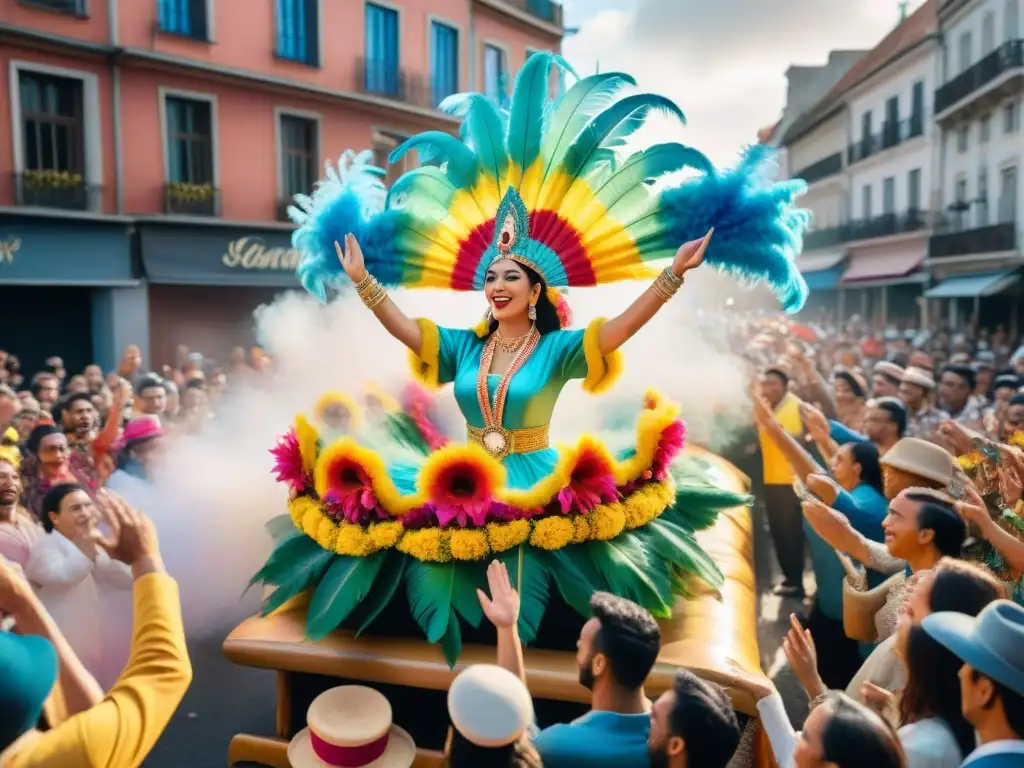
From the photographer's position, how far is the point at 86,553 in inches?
138

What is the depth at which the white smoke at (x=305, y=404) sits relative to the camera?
4883mm

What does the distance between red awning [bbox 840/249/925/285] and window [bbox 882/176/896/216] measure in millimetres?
1454

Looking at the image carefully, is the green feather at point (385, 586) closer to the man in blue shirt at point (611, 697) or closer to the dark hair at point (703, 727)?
the man in blue shirt at point (611, 697)

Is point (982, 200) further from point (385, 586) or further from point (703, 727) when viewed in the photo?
point (703, 727)

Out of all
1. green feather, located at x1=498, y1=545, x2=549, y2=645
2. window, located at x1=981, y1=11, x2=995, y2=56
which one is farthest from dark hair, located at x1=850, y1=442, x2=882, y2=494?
window, located at x1=981, y1=11, x2=995, y2=56

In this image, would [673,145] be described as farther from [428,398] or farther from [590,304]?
[428,398]

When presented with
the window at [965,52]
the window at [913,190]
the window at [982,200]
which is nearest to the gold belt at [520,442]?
the window at [982,200]

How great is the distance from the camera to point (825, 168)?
35156mm

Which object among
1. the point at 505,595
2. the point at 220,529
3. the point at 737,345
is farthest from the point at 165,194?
the point at 505,595

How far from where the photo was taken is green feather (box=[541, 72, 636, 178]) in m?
3.70

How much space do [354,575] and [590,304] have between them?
2.37 meters

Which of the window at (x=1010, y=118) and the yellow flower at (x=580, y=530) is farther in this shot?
the window at (x=1010, y=118)

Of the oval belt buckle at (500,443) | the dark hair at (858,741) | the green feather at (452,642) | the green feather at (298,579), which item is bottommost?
→ the green feather at (452,642)

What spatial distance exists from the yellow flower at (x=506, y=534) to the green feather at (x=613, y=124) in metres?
1.58
